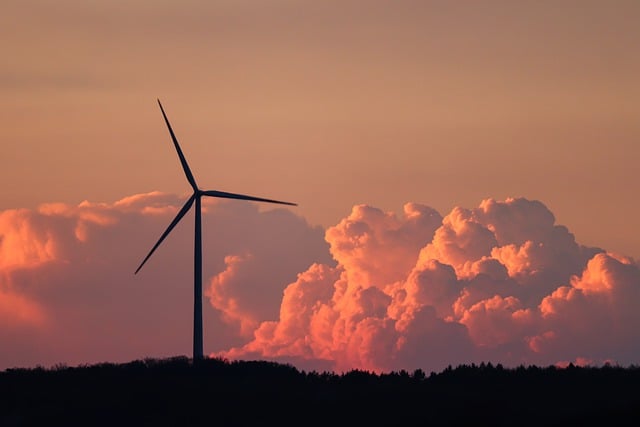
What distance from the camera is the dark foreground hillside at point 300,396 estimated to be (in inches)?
4240

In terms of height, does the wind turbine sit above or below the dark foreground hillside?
above

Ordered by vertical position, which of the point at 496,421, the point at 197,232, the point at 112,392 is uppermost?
the point at 197,232

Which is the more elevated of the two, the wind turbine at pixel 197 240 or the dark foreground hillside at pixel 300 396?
the wind turbine at pixel 197 240

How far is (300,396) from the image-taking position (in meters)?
124

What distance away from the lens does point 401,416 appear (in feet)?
369

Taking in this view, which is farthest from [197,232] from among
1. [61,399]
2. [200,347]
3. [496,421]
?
[496,421]

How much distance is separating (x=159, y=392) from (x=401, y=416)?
24.1 m

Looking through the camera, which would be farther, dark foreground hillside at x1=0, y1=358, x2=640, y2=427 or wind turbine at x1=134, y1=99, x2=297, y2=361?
wind turbine at x1=134, y1=99, x2=297, y2=361

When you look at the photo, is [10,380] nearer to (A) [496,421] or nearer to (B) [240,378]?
(B) [240,378]

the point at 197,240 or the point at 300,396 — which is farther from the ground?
the point at 197,240

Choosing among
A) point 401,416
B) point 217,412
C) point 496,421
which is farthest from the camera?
point 217,412

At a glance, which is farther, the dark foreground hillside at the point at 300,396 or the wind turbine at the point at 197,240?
the wind turbine at the point at 197,240

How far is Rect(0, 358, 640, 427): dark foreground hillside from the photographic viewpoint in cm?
10769

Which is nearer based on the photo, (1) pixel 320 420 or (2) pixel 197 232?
(1) pixel 320 420
